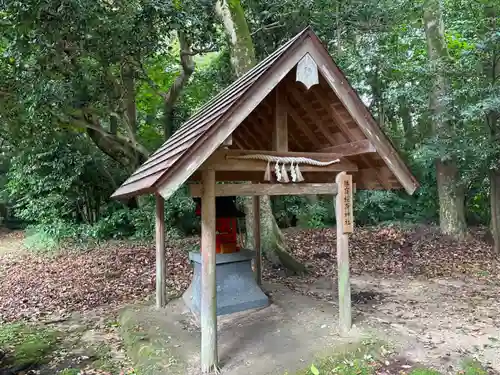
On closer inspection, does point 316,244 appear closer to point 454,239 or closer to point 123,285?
point 454,239

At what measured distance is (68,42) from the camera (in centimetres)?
832

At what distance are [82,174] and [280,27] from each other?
8.77m

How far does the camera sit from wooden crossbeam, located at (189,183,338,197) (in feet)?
14.8

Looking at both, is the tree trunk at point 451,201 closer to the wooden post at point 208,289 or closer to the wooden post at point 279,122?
the wooden post at point 279,122

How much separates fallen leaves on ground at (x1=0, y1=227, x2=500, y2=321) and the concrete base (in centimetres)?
214

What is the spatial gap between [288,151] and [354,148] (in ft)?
2.93

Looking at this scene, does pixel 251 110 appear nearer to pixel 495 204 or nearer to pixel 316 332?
pixel 316 332

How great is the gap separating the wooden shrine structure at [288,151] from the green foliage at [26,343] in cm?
251

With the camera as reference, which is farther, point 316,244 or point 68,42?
point 316,244

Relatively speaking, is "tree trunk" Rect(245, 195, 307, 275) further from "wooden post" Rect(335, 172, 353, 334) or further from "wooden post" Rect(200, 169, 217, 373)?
"wooden post" Rect(200, 169, 217, 373)

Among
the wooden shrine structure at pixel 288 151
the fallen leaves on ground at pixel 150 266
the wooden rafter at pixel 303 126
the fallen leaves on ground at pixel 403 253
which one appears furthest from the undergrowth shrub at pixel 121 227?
the wooden rafter at pixel 303 126

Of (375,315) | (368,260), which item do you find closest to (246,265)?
(375,315)

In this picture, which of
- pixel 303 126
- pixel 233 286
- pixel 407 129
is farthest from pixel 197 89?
pixel 233 286

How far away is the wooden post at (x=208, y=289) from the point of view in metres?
4.25
